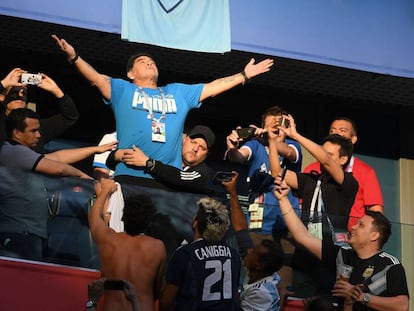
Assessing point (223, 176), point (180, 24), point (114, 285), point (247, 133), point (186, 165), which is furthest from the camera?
point (180, 24)

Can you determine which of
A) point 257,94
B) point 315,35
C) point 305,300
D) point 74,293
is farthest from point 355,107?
point 74,293

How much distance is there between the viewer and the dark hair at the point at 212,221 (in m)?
8.64

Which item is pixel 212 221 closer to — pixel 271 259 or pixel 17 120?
pixel 271 259

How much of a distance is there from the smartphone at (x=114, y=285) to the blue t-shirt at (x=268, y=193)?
176 cm

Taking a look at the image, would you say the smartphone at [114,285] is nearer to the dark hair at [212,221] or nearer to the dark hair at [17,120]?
the dark hair at [212,221]

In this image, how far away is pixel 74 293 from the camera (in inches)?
358

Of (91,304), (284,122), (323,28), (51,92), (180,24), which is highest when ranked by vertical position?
(323,28)

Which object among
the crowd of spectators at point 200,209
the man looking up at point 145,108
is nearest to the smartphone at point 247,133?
the crowd of spectators at point 200,209

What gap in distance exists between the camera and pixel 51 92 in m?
10.3

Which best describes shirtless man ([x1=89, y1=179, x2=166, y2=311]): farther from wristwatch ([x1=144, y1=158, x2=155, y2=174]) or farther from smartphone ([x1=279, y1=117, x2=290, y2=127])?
smartphone ([x1=279, y1=117, x2=290, y2=127])

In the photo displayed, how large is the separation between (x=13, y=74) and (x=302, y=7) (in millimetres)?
3355

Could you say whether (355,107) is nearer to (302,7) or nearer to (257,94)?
(257,94)

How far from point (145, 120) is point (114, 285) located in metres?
1.91

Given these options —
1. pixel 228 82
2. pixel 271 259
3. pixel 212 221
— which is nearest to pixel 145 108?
pixel 228 82
